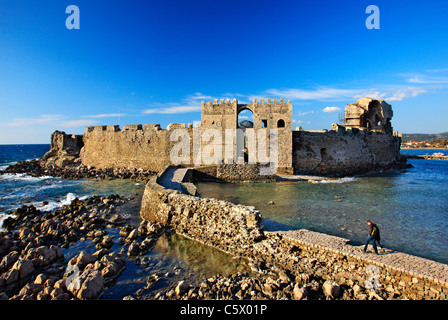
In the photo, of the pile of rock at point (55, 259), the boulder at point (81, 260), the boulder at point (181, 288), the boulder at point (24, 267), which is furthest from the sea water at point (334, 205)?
the boulder at point (24, 267)

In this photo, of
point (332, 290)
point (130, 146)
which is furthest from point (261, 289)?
point (130, 146)

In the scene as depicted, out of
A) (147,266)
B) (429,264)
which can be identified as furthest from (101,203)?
(429,264)

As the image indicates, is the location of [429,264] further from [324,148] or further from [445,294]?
[324,148]

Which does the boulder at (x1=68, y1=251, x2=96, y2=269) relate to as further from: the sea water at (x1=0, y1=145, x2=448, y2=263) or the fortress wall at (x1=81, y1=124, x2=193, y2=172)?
the fortress wall at (x1=81, y1=124, x2=193, y2=172)

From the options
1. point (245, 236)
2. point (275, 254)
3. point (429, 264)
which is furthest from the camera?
point (245, 236)

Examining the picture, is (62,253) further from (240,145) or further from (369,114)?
(369,114)

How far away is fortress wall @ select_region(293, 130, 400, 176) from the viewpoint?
22078 mm

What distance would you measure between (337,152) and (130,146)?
812 inches

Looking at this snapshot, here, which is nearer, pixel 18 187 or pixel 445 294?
pixel 445 294

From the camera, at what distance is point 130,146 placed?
81.8ft
